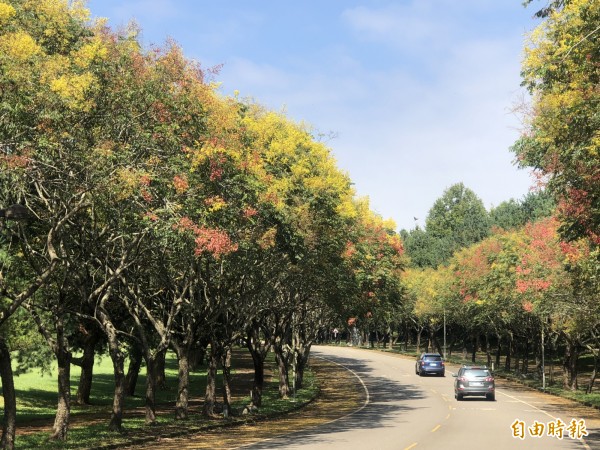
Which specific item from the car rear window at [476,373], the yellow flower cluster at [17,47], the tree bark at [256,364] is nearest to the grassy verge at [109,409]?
the tree bark at [256,364]

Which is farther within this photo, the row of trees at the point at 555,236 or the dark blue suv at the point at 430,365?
the dark blue suv at the point at 430,365

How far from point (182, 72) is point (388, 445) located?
12007mm

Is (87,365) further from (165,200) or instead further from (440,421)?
(165,200)

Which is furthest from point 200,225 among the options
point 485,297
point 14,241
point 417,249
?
point 417,249

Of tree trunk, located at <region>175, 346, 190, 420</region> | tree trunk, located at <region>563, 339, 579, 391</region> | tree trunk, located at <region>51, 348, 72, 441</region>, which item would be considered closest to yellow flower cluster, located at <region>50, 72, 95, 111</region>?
tree trunk, located at <region>51, 348, 72, 441</region>

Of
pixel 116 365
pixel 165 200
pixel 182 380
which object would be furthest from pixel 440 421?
pixel 165 200

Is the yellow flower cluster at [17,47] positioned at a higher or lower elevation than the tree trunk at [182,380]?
higher

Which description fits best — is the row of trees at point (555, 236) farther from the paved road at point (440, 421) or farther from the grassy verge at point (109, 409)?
the grassy verge at point (109, 409)

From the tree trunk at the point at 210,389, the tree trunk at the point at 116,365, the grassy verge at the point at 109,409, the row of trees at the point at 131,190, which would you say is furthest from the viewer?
the tree trunk at the point at 210,389

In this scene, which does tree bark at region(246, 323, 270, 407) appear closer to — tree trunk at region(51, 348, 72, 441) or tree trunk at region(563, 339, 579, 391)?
tree trunk at region(51, 348, 72, 441)

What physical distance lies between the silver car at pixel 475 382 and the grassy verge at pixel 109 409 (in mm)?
8624

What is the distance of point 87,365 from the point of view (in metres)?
34.9

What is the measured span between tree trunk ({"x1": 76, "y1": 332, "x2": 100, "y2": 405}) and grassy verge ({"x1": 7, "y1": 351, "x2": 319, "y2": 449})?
33.5 inches

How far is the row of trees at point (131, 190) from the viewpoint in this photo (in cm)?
1702
